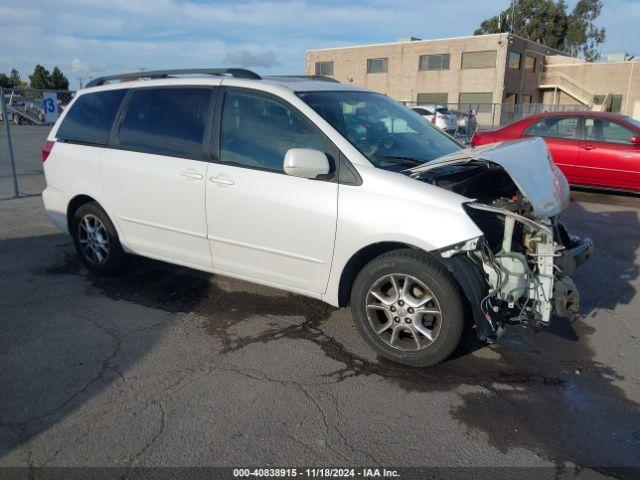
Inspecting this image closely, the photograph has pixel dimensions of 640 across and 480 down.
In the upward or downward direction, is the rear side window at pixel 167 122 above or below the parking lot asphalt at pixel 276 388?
above

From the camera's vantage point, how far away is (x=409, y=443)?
2840mm

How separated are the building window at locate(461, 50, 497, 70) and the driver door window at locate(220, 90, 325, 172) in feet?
139

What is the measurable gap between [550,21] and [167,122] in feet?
247

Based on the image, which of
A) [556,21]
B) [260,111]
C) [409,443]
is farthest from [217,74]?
[556,21]

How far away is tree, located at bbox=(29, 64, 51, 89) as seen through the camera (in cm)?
5744

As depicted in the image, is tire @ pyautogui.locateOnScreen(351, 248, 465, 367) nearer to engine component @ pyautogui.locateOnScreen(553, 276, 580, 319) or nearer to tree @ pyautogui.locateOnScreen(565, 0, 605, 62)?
engine component @ pyautogui.locateOnScreen(553, 276, 580, 319)

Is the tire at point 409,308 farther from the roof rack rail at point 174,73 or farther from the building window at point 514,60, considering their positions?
the building window at point 514,60

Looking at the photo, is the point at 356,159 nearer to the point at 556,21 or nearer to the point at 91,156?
the point at 91,156

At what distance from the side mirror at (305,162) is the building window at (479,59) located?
42.9 meters

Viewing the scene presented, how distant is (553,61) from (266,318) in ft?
174

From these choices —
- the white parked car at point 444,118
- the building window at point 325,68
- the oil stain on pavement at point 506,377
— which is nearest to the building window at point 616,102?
the building window at point 325,68

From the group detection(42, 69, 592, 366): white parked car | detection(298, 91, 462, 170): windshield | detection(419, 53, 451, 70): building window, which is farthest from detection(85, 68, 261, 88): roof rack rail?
detection(419, 53, 451, 70): building window

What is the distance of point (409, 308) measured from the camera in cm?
355

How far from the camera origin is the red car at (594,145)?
359 inches
